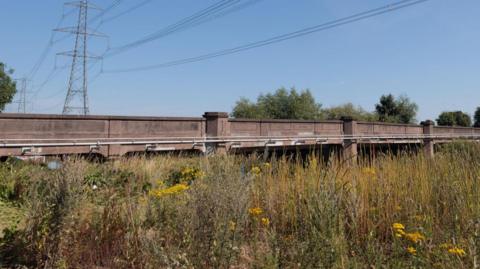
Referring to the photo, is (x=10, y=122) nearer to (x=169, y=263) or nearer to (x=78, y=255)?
(x=78, y=255)

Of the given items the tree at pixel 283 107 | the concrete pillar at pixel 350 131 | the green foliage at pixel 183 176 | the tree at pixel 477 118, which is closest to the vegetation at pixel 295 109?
the tree at pixel 283 107

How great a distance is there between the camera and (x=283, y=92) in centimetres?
5609

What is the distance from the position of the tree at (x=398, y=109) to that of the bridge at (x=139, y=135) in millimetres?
47905

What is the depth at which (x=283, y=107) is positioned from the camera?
5544cm

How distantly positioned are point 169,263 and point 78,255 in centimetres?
103

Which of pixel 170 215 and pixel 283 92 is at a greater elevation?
pixel 283 92

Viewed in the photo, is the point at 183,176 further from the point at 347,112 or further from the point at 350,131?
the point at 347,112

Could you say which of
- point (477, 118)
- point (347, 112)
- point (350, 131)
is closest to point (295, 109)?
point (347, 112)

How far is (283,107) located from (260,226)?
53.0 meters

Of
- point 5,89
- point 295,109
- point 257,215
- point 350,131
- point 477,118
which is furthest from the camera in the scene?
point 477,118

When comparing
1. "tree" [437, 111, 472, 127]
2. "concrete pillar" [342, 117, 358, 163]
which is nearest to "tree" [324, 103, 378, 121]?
"tree" [437, 111, 472, 127]

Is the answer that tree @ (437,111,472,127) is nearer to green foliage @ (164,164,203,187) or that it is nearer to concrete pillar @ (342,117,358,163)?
concrete pillar @ (342,117,358,163)

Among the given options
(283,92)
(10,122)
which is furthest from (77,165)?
(283,92)

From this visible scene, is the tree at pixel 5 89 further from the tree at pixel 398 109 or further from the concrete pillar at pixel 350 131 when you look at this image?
the tree at pixel 398 109
